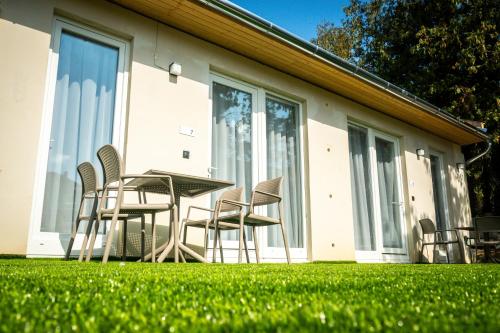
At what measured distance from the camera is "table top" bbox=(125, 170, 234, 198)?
11.9 ft

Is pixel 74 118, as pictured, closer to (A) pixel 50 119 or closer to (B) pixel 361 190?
(A) pixel 50 119

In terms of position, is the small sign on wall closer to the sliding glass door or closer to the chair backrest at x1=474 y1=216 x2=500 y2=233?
the chair backrest at x1=474 y1=216 x2=500 y2=233

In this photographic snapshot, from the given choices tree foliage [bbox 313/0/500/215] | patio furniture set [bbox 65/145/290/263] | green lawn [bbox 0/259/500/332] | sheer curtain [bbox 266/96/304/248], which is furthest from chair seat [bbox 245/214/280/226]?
tree foliage [bbox 313/0/500/215]

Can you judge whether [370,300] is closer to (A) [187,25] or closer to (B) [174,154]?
(B) [174,154]

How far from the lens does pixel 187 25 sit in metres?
5.09

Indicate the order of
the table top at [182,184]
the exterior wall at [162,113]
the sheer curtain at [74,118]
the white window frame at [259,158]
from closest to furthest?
1. the table top at [182,184]
2. the exterior wall at [162,113]
3. the sheer curtain at [74,118]
4. the white window frame at [259,158]

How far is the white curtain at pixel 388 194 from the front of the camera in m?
7.64

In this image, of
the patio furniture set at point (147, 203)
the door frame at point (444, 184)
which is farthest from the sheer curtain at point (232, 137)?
the door frame at point (444, 184)

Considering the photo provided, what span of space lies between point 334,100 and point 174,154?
347 centimetres

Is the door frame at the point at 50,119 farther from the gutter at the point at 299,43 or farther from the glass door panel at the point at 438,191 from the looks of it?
the glass door panel at the point at 438,191

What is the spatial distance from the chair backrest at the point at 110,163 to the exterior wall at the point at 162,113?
80 centimetres

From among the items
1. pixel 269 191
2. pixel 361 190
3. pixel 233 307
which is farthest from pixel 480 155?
pixel 233 307

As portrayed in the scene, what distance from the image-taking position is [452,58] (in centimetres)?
1021

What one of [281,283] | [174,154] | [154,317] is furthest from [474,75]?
[154,317]
